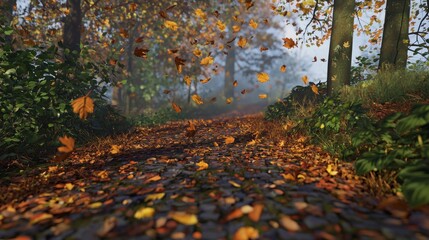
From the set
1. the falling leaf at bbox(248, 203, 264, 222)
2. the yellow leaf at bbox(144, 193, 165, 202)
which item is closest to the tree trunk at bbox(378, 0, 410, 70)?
the falling leaf at bbox(248, 203, 264, 222)

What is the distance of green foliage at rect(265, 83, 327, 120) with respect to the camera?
8.09 meters

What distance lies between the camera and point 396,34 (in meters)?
6.95

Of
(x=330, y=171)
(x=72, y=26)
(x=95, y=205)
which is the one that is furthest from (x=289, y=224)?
(x=72, y=26)

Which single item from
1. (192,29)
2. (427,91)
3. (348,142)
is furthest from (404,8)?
(192,29)

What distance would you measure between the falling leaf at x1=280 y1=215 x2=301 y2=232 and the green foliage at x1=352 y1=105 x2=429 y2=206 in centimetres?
83

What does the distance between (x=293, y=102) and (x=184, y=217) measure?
6.59 m

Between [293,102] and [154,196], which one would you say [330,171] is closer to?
[154,196]

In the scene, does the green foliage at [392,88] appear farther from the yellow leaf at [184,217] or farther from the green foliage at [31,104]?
the green foliage at [31,104]

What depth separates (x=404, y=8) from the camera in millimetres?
6824

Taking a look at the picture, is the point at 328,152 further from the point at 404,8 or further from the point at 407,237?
the point at 404,8

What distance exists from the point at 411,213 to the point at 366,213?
313 mm

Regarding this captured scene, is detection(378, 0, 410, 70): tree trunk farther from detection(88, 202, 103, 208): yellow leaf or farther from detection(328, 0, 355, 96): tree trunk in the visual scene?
detection(88, 202, 103, 208): yellow leaf

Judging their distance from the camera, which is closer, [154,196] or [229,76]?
[154,196]

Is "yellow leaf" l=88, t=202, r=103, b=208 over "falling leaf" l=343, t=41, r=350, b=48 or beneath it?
beneath
